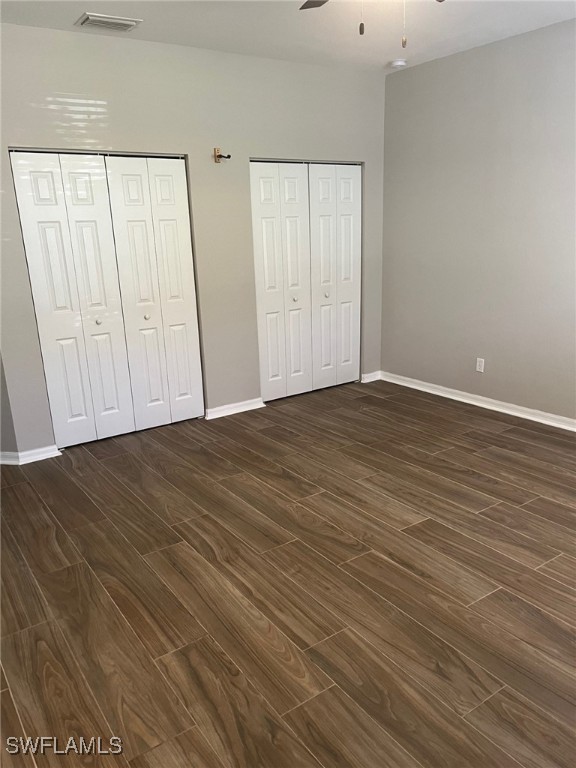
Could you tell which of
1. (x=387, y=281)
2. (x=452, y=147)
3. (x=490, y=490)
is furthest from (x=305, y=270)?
(x=490, y=490)

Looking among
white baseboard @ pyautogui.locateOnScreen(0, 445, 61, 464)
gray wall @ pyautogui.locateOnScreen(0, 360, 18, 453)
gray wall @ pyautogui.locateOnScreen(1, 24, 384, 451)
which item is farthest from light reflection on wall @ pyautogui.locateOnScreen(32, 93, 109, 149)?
white baseboard @ pyautogui.locateOnScreen(0, 445, 61, 464)

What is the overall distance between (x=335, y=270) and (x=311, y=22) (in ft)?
6.64

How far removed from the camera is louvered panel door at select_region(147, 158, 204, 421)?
3924 mm

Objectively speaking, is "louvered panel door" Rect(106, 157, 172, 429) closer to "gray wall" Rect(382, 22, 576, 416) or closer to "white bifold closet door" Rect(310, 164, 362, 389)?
"white bifold closet door" Rect(310, 164, 362, 389)

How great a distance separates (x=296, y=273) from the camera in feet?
15.4

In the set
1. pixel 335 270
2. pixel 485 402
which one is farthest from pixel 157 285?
pixel 485 402

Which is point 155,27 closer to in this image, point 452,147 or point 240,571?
point 452,147

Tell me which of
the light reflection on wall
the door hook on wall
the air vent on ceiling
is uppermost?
the air vent on ceiling

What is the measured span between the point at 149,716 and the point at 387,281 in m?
4.25

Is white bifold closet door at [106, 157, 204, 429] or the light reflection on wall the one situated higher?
the light reflection on wall

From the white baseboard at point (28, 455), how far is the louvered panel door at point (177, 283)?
0.94 metres

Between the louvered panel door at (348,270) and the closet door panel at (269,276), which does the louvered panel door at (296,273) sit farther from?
the louvered panel door at (348,270)

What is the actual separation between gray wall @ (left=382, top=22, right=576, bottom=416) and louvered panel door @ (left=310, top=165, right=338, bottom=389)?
0.59 meters

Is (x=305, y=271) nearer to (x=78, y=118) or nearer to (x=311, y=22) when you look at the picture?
(x=311, y=22)
